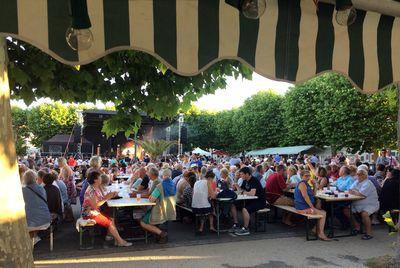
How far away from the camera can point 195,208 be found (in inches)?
348

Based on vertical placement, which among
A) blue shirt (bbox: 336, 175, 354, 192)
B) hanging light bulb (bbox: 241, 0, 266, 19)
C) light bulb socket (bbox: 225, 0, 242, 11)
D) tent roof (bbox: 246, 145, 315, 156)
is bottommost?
tent roof (bbox: 246, 145, 315, 156)

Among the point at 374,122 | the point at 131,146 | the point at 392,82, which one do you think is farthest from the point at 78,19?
the point at 131,146

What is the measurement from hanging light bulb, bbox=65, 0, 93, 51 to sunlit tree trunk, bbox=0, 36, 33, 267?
45 centimetres

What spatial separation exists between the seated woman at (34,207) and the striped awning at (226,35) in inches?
231

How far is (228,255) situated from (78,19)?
248 inches

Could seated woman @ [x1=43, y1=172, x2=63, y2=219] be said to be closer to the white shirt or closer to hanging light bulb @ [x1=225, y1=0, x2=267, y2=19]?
the white shirt

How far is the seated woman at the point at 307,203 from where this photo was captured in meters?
8.59

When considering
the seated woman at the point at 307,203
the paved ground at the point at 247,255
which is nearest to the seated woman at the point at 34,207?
the paved ground at the point at 247,255

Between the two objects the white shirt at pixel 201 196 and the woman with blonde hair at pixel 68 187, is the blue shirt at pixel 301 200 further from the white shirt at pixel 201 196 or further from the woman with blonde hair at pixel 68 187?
the woman with blonde hair at pixel 68 187

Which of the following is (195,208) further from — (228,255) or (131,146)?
(131,146)

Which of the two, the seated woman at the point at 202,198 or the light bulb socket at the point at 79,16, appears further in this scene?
the seated woman at the point at 202,198

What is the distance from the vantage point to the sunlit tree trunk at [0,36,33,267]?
6.74 ft

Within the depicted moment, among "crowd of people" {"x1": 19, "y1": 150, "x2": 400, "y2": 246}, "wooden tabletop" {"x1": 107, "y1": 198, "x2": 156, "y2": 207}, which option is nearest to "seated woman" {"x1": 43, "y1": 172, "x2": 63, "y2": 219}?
"crowd of people" {"x1": 19, "y1": 150, "x2": 400, "y2": 246}

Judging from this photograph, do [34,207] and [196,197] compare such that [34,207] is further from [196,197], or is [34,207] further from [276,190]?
[276,190]
